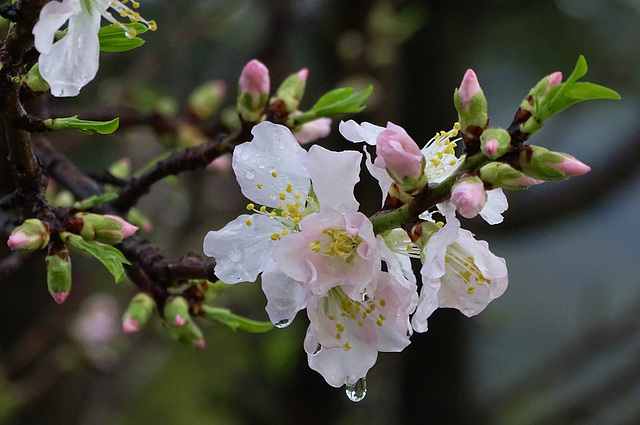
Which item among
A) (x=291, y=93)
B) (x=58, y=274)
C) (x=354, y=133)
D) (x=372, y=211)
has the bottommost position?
(x=372, y=211)

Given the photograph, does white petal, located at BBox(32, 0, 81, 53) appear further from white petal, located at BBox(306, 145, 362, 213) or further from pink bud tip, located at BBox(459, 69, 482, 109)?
pink bud tip, located at BBox(459, 69, 482, 109)

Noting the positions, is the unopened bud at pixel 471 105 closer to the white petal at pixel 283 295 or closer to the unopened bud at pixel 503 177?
the unopened bud at pixel 503 177

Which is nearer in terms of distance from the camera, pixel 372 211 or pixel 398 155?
pixel 398 155

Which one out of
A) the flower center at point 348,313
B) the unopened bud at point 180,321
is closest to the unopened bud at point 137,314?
the unopened bud at point 180,321

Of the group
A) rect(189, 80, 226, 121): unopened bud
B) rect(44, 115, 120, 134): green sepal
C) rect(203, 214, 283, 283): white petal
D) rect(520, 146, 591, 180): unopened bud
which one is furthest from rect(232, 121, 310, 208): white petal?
rect(189, 80, 226, 121): unopened bud

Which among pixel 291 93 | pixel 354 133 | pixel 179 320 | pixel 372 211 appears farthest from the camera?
pixel 372 211

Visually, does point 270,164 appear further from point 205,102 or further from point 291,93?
point 205,102

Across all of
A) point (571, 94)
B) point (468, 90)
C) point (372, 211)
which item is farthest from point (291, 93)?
point (372, 211)
